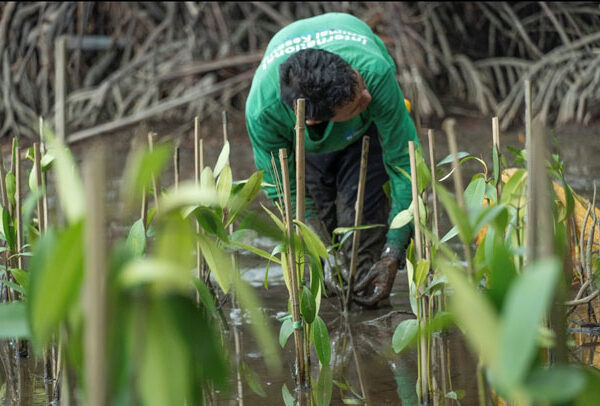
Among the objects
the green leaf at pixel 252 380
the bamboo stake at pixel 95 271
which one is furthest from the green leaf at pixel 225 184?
the bamboo stake at pixel 95 271

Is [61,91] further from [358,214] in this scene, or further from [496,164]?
[358,214]

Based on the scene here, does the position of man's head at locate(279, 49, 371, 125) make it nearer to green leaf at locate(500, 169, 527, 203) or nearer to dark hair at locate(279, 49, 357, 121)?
dark hair at locate(279, 49, 357, 121)

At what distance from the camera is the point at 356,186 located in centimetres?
320

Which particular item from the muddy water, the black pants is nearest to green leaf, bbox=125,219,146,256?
the muddy water

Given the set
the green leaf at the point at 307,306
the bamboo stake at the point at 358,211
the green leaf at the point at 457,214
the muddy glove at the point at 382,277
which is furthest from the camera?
the muddy glove at the point at 382,277

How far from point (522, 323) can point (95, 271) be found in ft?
1.40

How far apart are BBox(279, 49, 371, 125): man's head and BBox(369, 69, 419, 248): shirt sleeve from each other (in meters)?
0.09

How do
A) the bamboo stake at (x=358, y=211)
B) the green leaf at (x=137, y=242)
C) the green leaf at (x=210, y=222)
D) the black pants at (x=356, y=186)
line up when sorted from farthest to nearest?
the black pants at (x=356, y=186) < the bamboo stake at (x=358, y=211) < the green leaf at (x=210, y=222) < the green leaf at (x=137, y=242)

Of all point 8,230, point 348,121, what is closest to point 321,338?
point 8,230

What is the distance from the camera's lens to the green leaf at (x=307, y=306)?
197 centimetres

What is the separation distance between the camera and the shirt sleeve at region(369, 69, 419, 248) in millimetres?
2742

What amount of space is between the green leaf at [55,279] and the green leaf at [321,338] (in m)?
1.12

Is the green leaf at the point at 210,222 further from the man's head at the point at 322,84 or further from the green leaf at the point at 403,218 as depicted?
the man's head at the point at 322,84

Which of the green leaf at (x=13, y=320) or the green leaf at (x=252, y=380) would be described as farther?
the green leaf at (x=252, y=380)
